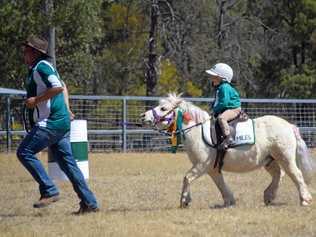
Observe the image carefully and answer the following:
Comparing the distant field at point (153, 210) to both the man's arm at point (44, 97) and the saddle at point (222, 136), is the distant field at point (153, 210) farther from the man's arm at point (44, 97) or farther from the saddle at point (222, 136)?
the man's arm at point (44, 97)

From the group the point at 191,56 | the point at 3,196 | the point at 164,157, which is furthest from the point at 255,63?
the point at 3,196

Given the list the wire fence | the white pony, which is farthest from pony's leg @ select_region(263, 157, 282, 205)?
the wire fence

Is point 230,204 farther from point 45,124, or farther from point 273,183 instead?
point 45,124

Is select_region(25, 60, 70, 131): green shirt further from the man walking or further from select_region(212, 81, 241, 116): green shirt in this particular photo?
select_region(212, 81, 241, 116): green shirt

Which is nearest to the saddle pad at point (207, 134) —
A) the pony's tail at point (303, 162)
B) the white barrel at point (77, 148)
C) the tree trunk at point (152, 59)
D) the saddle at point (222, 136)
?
the saddle at point (222, 136)

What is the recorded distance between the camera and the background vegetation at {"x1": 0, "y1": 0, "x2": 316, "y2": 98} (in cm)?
3573

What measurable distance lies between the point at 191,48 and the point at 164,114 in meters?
27.5

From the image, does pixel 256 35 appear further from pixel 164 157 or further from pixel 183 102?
pixel 183 102

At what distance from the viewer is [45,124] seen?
9961 millimetres

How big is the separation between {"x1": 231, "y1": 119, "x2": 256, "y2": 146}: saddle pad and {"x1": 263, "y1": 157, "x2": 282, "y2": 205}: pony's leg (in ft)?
2.42

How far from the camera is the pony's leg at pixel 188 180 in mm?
10930

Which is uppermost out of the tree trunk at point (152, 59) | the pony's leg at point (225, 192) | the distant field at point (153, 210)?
the tree trunk at point (152, 59)

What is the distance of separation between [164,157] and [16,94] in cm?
509

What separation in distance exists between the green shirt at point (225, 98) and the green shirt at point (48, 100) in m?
2.19
